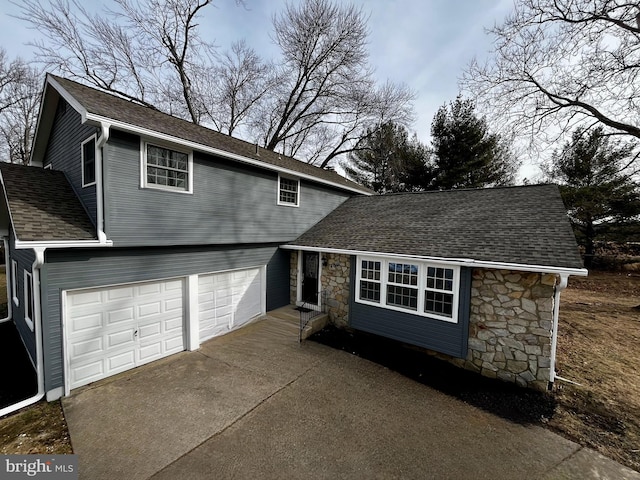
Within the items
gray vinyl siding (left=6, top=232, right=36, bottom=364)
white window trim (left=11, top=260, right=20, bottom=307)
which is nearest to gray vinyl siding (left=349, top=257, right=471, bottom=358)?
gray vinyl siding (left=6, top=232, right=36, bottom=364)

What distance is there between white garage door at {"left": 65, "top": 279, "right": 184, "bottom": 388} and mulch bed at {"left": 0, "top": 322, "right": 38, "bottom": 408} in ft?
3.72

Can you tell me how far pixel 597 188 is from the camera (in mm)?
18344

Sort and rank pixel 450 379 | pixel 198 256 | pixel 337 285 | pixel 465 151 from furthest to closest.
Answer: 1. pixel 465 151
2. pixel 337 285
3. pixel 198 256
4. pixel 450 379

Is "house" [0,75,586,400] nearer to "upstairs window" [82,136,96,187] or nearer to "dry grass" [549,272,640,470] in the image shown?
"upstairs window" [82,136,96,187]

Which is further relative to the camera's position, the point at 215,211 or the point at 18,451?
the point at 215,211

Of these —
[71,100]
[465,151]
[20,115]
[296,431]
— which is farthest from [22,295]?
[465,151]

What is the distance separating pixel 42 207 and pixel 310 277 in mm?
7393

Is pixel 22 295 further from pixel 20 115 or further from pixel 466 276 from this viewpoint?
pixel 20 115

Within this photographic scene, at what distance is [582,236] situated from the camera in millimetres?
20984

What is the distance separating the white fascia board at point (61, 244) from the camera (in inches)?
182

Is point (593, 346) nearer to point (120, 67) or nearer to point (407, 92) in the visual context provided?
point (407, 92)

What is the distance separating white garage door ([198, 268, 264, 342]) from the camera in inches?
307

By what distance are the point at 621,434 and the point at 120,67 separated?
24557 mm

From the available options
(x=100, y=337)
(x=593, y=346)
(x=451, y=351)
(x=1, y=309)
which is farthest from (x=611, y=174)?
(x=1, y=309)
